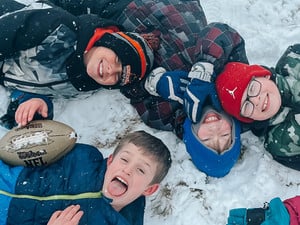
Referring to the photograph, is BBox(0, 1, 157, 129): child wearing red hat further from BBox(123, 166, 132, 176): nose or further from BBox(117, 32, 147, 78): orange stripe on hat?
BBox(123, 166, 132, 176): nose

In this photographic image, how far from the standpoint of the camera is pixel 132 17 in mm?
3879

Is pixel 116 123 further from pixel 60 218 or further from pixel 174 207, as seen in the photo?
pixel 60 218

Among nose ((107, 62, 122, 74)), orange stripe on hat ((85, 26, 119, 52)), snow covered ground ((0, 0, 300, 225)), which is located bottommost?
snow covered ground ((0, 0, 300, 225))

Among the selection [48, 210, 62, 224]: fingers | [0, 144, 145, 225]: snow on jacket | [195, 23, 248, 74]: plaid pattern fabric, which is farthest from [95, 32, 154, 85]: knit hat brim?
[48, 210, 62, 224]: fingers

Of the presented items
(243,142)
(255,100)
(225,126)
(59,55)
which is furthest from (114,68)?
(243,142)

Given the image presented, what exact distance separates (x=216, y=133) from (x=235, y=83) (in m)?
0.35

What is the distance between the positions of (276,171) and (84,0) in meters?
1.91

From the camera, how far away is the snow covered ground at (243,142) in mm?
3455

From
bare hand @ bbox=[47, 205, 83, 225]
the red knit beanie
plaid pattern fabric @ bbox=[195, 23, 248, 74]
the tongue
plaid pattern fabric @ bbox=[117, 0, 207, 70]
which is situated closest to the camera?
bare hand @ bbox=[47, 205, 83, 225]

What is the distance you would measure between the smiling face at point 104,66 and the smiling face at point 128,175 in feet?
1.59

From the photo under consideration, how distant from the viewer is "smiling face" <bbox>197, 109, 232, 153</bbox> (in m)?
3.32

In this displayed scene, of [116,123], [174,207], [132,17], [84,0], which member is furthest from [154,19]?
[174,207]

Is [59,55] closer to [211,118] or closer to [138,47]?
[138,47]

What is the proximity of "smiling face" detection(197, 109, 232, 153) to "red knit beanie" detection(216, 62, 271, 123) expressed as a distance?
0.10 metres
